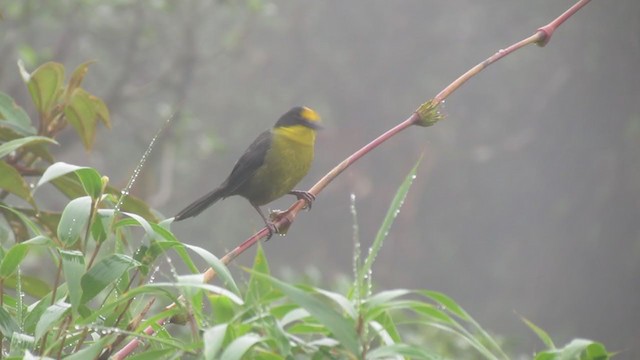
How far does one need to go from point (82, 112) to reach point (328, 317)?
90cm

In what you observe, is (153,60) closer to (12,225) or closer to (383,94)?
(383,94)

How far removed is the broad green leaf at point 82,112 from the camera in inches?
66.4

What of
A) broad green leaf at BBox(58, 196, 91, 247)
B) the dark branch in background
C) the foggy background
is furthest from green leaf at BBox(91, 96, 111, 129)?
the foggy background

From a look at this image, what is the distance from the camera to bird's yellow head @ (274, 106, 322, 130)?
273cm

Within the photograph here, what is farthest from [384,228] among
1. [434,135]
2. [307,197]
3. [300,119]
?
[434,135]

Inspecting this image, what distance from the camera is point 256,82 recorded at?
37.5ft

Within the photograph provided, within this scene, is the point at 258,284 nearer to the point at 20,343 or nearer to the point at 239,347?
the point at 239,347

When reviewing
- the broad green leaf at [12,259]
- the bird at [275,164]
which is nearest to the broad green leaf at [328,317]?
the broad green leaf at [12,259]

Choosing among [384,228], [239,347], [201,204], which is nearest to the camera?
[239,347]

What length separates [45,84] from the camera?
5.54ft

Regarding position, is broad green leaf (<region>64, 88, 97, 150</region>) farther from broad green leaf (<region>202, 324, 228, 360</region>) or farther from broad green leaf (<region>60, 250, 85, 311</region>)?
broad green leaf (<region>202, 324, 228, 360</region>)

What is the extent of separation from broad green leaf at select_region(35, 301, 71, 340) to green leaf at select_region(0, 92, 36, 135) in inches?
23.8

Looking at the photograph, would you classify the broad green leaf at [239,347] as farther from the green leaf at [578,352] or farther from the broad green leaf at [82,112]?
the broad green leaf at [82,112]

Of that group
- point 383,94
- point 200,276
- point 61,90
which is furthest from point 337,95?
point 200,276
